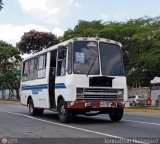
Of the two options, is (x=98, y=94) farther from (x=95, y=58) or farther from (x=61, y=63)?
(x=61, y=63)

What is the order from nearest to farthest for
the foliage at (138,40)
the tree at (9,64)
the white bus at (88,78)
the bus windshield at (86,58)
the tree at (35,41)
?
the white bus at (88,78)
the bus windshield at (86,58)
the foliage at (138,40)
the tree at (35,41)
the tree at (9,64)

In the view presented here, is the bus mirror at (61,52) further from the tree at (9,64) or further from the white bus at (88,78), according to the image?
the tree at (9,64)

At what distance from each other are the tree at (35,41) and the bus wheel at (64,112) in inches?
1649

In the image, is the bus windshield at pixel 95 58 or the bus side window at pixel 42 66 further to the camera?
the bus side window at pixel 42 66

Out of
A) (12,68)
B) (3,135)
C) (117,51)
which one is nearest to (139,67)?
(12,68)

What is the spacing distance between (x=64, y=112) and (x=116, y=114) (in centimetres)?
234

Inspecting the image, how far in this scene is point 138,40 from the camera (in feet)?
144

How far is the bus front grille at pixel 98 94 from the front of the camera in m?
16.4

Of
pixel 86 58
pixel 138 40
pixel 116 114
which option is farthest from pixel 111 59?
pixel 138 40

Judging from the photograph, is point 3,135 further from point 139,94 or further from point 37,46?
point 37,46

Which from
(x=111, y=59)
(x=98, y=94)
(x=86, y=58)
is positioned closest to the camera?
(x=98, y=94)

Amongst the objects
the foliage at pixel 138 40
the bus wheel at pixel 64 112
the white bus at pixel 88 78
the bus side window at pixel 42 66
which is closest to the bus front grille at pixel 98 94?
the white bus at pixel 88 78

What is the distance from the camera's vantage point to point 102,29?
4759 cm

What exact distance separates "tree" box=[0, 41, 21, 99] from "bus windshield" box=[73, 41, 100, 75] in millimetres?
45497
